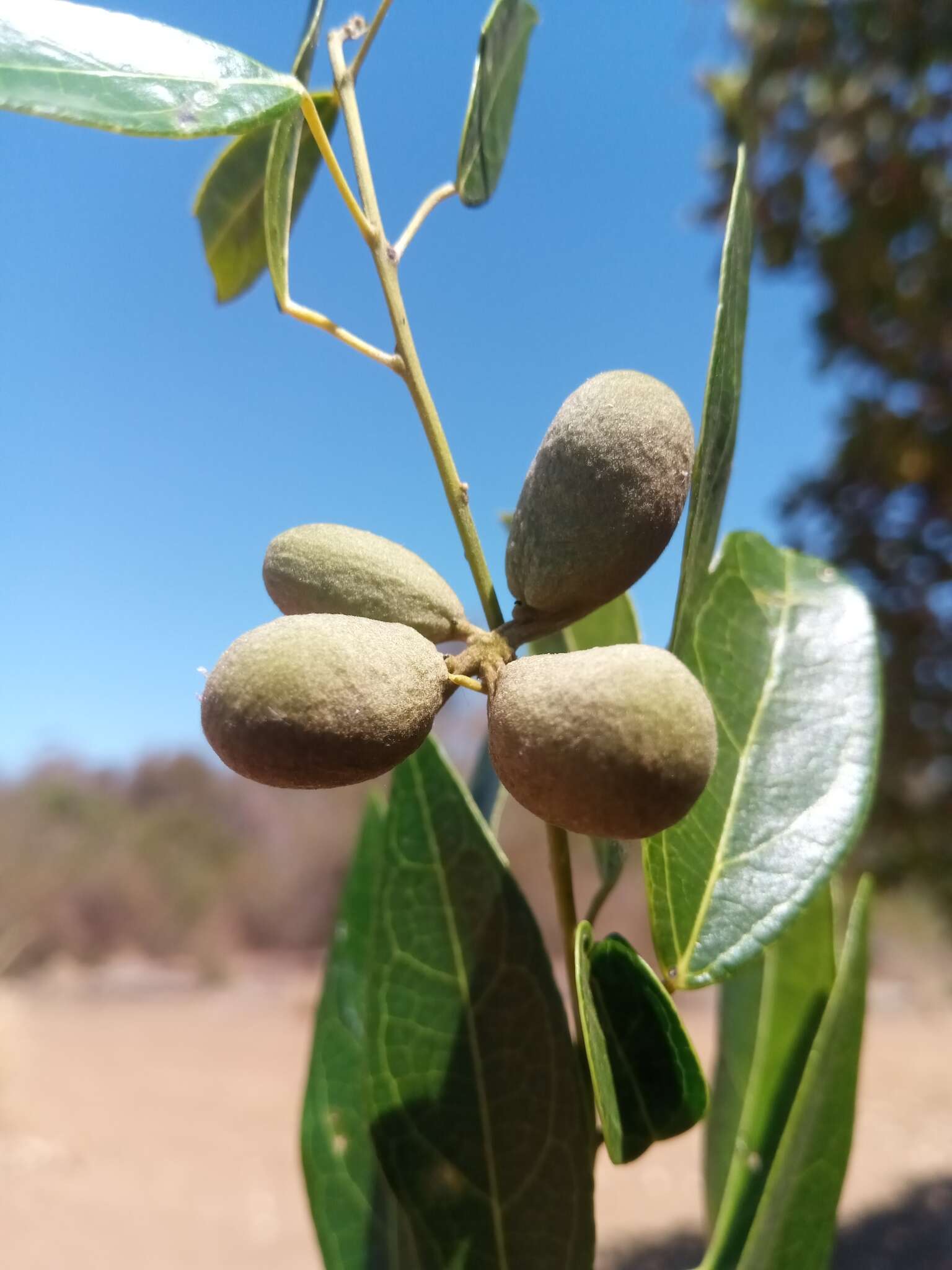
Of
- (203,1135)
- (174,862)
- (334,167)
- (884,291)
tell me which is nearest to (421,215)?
(334,167)

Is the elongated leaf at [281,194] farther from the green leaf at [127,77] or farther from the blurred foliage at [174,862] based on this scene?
the blurred foliage at [174,862]

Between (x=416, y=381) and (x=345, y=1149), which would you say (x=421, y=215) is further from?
(x=345, y=1149)

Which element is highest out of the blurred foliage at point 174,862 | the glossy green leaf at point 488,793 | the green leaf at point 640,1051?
the green leaf at point 640,1051

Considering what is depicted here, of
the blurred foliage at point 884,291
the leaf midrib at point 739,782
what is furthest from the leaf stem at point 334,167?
the blurred foliage at point 884,291

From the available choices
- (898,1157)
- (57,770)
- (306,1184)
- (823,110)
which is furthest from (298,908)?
(306,1184)

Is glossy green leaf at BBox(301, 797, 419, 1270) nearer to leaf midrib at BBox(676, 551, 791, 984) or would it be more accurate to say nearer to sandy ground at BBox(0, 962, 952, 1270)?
leaf midrib at BBox(676, 551, 791, 984)

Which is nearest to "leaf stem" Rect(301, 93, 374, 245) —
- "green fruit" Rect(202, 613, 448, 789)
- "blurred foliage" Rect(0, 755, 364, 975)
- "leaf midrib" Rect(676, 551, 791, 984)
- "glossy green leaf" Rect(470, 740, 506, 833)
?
"green fruit" Rect(202, 613, 448, 789)
